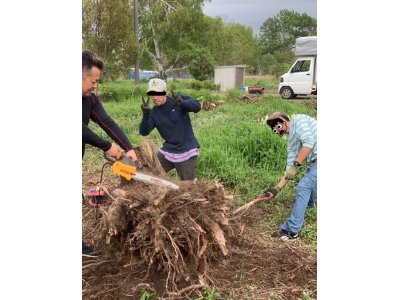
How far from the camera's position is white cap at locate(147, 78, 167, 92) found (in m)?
2.82

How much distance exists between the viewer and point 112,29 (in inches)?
98.6

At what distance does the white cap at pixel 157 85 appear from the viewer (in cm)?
282

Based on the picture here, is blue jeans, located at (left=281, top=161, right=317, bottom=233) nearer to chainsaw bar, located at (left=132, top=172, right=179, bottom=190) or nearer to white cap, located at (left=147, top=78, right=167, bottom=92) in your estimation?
chainsaw bar, located at (left=132, top=172, right=179, bottom=190)

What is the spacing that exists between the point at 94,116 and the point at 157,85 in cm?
52

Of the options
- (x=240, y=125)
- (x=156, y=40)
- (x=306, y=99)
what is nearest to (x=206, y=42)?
(x=156, y=40)

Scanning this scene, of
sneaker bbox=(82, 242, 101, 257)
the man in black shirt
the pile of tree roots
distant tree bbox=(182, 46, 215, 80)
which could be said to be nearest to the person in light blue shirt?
distant tree bbox=(182, 46, 215, 80)

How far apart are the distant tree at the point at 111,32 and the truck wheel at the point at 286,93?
1121mm

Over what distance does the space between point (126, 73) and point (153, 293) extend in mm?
1417

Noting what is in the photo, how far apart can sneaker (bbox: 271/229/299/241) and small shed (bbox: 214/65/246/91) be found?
118cm

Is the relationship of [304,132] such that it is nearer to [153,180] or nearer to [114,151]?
[153,180]

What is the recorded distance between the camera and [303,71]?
269 cm

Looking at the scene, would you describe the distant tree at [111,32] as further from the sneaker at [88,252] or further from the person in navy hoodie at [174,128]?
the sneaker at [88,252]
